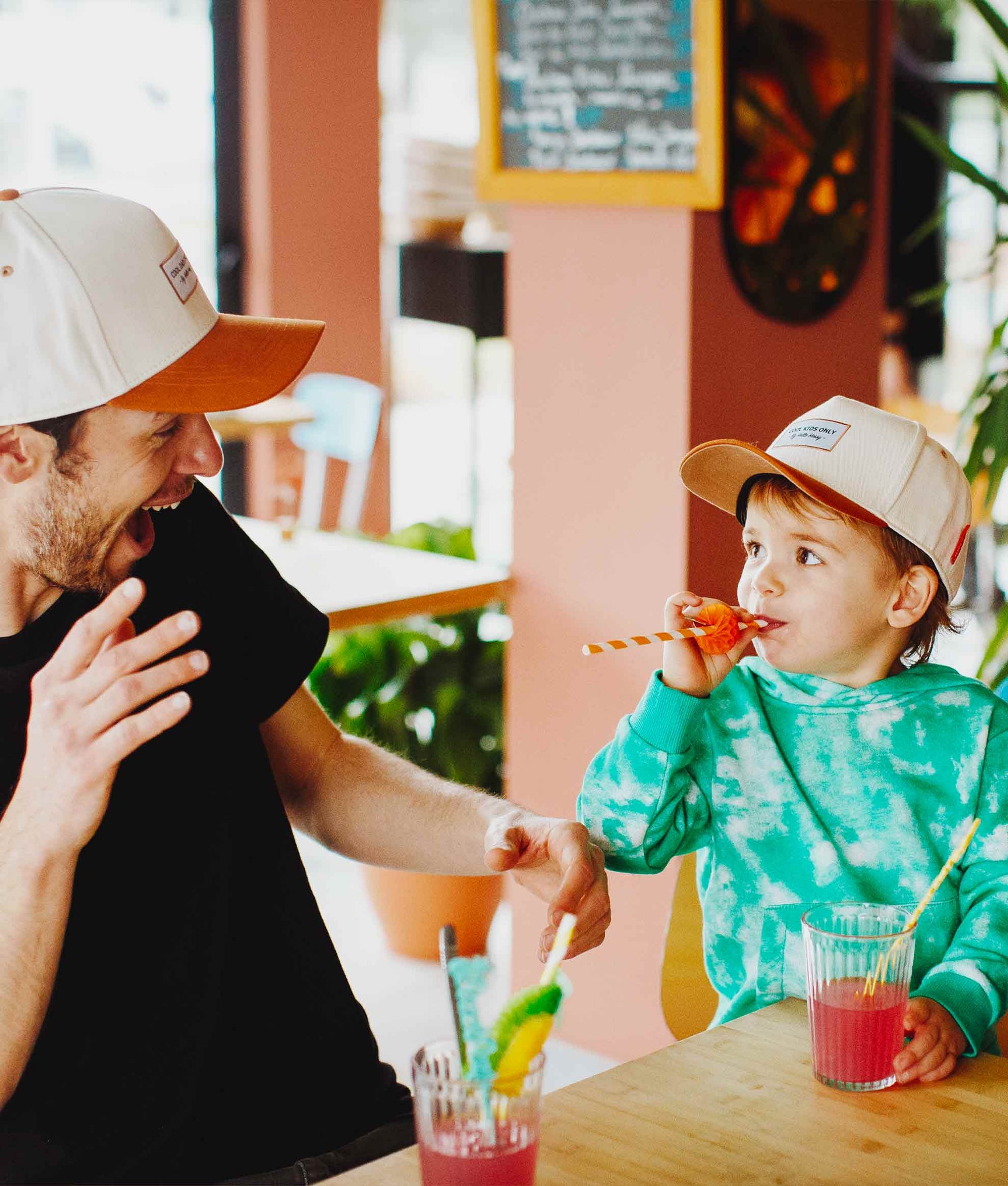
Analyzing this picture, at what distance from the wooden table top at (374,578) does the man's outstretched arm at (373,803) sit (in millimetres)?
852

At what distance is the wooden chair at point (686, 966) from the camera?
5.59 feet

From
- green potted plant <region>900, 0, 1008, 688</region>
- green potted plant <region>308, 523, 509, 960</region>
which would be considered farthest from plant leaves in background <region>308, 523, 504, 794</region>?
green potted plant <region>900, 0, 1008, 688</region>

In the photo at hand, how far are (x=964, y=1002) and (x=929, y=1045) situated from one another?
0.29 ft

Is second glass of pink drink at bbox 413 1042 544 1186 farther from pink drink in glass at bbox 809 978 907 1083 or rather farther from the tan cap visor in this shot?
the tan cap visor

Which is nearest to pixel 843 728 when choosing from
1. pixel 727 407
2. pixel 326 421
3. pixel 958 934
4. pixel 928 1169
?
pixel 958 934

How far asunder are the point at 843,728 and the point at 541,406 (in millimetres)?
1486

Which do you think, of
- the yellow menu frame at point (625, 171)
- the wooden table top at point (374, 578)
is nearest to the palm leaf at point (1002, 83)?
the yellow menu frame at point (625, 171)

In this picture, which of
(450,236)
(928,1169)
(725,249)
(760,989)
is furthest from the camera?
(450,236)

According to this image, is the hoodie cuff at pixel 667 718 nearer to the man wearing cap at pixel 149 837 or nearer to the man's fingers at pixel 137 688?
the man wearing cap at pixel 149 837

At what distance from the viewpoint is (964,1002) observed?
4.38ft

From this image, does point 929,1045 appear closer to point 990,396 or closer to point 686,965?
point 686,965

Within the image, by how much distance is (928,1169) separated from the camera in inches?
44.2

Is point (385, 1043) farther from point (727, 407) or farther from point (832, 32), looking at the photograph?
point (832, 32)

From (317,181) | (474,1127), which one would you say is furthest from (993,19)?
(317,181)
